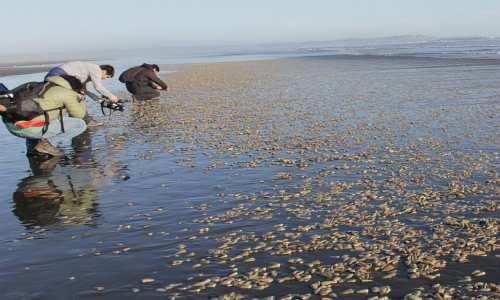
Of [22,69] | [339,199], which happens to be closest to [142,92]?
[339,199]

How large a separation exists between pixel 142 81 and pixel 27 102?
11971mm

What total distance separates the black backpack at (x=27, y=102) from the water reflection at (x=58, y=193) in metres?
1.06

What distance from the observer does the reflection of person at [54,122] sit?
32.9 ft

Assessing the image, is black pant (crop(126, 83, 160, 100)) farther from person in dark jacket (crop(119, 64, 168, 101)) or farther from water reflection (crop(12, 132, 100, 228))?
water reflection (crop(12, 132, 100, 228))

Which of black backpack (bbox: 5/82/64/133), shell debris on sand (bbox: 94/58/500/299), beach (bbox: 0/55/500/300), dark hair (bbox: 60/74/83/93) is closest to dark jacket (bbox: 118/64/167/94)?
shell debris on sand (bbox: 94/58/500/299)

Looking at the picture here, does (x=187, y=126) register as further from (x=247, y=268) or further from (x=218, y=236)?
(x=247, y=268)

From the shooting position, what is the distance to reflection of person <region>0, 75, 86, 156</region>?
10039 mm

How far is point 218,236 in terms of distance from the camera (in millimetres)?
6004

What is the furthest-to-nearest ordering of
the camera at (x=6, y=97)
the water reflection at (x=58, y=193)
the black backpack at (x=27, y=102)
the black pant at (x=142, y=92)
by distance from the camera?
the black pant at (x=142, y=92)
the black backpack at (x=27, y=102)
the camera at (x=6, y=97)
the water reflection at (x=58, y=193)

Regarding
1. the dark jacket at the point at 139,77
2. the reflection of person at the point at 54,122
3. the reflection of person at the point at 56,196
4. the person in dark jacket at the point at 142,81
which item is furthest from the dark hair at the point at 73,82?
the dark jacket at the point at 139,77

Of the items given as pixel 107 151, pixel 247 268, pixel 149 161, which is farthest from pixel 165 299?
pixel 107 151

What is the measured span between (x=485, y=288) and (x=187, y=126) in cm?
1074

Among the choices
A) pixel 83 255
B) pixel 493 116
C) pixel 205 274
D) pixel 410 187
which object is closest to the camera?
pixel 205 274

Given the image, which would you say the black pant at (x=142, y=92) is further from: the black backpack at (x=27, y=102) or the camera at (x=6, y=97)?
the camera at (x=6, y=97)
